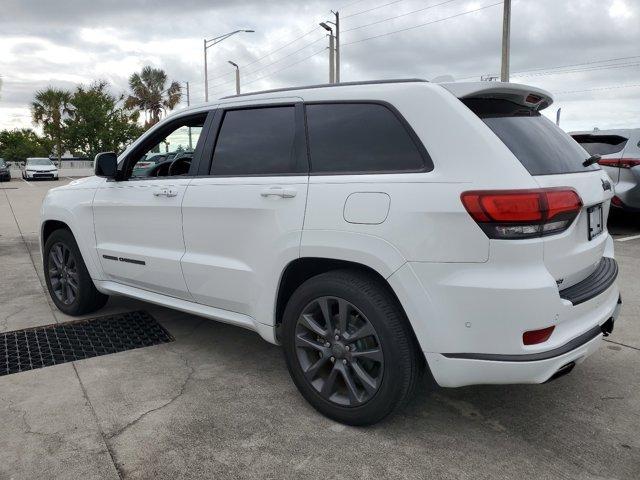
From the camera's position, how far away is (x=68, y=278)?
471 centimetres

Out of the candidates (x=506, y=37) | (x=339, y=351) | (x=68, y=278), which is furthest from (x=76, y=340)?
(x=506, y=37)

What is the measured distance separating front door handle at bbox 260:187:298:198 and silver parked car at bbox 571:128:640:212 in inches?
268

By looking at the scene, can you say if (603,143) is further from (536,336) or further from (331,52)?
(331,52)

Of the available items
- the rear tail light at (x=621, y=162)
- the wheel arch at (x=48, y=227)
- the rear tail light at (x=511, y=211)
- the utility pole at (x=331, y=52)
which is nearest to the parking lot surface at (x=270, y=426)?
the rear tail light at (x=511, y=211)

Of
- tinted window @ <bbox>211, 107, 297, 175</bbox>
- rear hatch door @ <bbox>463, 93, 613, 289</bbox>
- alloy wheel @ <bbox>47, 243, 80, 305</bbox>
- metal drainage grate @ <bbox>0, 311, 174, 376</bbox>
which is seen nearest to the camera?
rear hatch door @ <bbox>463, 93, 613, 289</bbox>

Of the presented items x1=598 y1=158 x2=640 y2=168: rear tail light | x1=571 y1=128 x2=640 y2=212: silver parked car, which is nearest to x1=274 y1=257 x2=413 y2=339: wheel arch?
x1=571 y1=128 x2=640 y2=212: silver parked car

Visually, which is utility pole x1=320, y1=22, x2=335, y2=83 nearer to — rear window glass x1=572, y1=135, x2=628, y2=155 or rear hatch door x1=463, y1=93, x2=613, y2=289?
rear window glass x1=572, y1=135, x2=628, y2=155

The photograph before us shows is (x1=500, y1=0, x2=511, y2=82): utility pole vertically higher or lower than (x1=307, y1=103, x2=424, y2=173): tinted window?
higher

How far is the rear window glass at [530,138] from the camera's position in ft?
8.37

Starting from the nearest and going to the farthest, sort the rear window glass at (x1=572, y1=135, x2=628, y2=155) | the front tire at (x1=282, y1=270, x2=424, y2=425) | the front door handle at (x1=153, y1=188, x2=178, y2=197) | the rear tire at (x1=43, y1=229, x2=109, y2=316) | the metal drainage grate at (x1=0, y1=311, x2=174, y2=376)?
the front tire at (x1=282, y1=270, x2=424, y2=425) < the front door handle at (x1=153, y1=188, x2=178, y2=197) < the metal drainage grate at (x1=0, y1=311, x2=174, y2=376) < the rear tire at (x1=43, y1=229, x2=109, y2=316) < the rear window glass at (x1=572, y1=135, x2=628, y2=155)

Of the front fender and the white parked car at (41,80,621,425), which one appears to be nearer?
the white parked car at (41,80,621,425)

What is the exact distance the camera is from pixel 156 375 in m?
3.53

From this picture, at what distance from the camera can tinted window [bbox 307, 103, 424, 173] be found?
2.63 m

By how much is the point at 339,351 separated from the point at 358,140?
3.50ft
